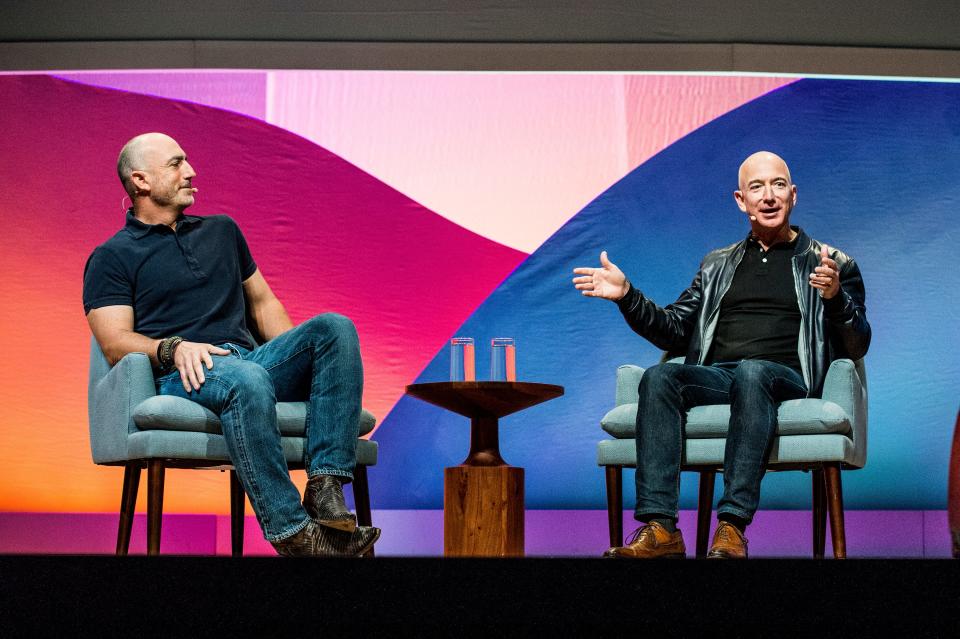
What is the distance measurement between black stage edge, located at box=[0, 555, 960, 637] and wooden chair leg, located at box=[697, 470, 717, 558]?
175cm

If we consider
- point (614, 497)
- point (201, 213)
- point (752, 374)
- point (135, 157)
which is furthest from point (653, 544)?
point (201, 213)

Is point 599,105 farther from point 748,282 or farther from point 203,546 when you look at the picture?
point 203,546

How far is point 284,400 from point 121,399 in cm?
44

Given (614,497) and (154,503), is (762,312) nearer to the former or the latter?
(614,497)

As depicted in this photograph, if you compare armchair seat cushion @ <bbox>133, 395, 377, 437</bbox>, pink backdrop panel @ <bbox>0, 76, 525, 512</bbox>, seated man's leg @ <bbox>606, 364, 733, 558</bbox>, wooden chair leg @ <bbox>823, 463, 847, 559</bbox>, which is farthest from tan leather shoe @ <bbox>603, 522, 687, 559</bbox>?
pink backdrop panel @ <bbox>0, 76, 525, 512</bbox>

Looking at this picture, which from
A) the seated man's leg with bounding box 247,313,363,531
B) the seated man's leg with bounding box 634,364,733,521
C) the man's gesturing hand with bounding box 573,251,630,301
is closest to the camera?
the seated man's leg with bounding box 247,313,363,531

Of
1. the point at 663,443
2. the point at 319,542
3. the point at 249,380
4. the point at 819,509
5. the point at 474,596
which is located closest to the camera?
the point at 474,596

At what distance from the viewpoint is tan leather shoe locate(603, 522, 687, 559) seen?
2.60m

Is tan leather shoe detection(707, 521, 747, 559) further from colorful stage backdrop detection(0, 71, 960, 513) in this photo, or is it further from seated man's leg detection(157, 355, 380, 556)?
colorful stage backdrop detection(0, 71, 960, 513)

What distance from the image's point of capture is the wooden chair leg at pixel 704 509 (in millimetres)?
3543

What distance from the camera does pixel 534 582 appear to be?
179 centimetres

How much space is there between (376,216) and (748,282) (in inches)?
69.1

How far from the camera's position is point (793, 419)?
3.04 meters

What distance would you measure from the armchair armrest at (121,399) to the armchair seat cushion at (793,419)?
1423mm
